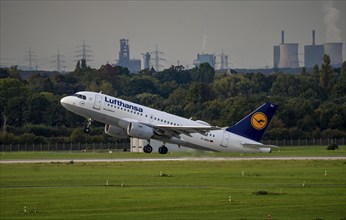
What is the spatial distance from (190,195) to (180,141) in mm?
19370

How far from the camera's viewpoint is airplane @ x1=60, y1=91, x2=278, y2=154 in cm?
8406

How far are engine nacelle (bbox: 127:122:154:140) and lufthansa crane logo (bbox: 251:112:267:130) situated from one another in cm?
1202

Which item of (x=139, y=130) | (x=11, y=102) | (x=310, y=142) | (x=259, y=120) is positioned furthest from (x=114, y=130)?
(x=11, y=102)

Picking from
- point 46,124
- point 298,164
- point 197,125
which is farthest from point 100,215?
point 46,124

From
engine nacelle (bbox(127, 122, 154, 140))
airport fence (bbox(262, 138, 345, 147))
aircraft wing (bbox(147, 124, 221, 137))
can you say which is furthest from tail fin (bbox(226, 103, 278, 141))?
airport fence (bbox(262, 138, 345, 147))

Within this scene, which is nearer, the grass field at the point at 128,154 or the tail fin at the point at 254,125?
the tail fin at the point at 254,125

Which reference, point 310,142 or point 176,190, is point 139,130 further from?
point 310,142

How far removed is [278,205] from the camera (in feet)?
213

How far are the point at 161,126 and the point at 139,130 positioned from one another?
239 cm

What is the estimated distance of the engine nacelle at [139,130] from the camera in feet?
276

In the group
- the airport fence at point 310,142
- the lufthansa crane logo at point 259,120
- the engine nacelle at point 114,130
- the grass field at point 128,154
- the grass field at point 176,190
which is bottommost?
the grass field at point 176,190

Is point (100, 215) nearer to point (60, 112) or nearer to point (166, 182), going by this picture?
point (166, 182)

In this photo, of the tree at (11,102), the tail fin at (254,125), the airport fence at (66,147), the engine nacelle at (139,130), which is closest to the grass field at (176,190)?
the tail fin at (254,125)

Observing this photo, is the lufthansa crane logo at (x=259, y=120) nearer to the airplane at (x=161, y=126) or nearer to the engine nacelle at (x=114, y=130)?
the airplane at (x=161, y=126)
